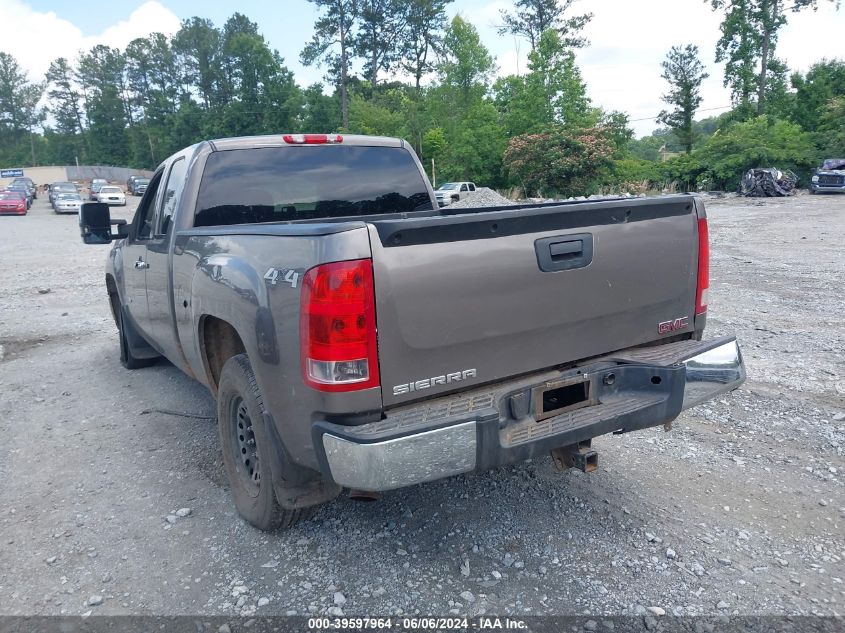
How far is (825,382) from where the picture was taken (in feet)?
17.2

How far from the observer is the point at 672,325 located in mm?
3500

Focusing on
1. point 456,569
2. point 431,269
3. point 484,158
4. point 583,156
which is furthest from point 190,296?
point 484,158

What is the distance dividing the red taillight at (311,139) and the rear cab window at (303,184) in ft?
0.12

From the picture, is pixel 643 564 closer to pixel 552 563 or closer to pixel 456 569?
pixel 552 563

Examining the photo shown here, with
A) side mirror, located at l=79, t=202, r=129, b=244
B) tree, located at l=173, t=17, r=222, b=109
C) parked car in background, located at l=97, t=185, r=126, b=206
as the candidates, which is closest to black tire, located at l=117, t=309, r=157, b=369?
side mirror, located at l=79, t=202, r=129, b=244

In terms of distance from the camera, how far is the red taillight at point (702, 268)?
11.5 ft

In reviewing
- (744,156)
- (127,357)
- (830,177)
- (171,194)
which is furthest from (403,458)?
(744,156)

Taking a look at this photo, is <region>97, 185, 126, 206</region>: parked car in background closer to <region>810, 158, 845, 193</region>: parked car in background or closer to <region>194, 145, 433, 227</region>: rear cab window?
<region>810, 158, 845, 193</region>: parked car in background

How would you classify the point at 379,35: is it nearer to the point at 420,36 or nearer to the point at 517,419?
the point at 420,36

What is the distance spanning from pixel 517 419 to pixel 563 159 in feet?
110

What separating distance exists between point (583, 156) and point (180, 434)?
3260cm

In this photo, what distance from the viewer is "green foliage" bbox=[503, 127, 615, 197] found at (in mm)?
34281

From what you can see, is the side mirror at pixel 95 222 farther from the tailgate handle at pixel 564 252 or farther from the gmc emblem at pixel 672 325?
the gmc emblem at pixel 672 325

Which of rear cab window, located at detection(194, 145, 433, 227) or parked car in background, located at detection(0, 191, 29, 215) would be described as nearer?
rear cab window, located at detection(194, 145, 433, 227)
